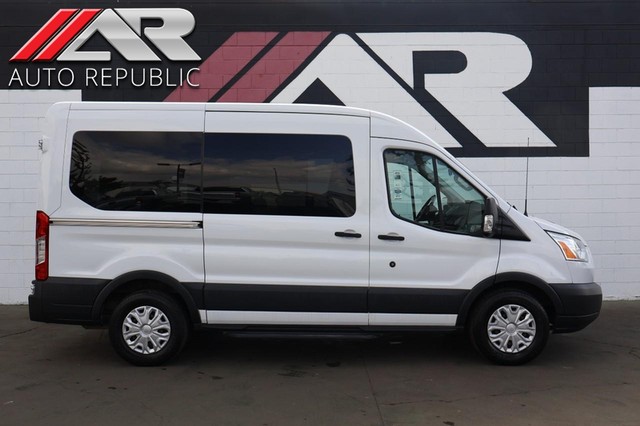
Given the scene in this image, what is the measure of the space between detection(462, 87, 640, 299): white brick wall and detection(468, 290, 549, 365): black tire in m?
3.51

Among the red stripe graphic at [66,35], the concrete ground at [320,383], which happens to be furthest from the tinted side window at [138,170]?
the red stripe graphic at [66,35]

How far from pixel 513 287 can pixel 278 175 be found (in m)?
2.50

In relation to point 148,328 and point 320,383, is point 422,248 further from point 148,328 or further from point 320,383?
point 148,328

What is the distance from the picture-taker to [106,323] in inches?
232

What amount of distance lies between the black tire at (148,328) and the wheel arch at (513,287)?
2.67m

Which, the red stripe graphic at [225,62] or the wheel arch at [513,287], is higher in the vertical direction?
the red stripe graphic at [225,62]

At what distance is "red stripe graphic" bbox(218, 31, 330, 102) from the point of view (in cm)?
Answer: 896

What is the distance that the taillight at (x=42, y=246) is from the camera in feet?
18.8

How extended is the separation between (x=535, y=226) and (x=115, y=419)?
4096 millimetres

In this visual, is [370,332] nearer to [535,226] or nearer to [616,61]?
[535,226]

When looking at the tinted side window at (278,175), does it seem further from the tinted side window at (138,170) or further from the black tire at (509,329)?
the black tire at (509,329)

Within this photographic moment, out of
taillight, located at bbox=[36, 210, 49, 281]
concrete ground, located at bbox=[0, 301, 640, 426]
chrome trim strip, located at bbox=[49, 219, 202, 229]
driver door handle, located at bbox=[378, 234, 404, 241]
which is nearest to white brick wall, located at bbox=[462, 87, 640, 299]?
concrete ground, located at bbox=[0, 301, 640, 426]

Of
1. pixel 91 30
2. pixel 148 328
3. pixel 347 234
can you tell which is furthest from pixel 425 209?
pixel 91 30

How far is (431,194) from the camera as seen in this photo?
229 inches
